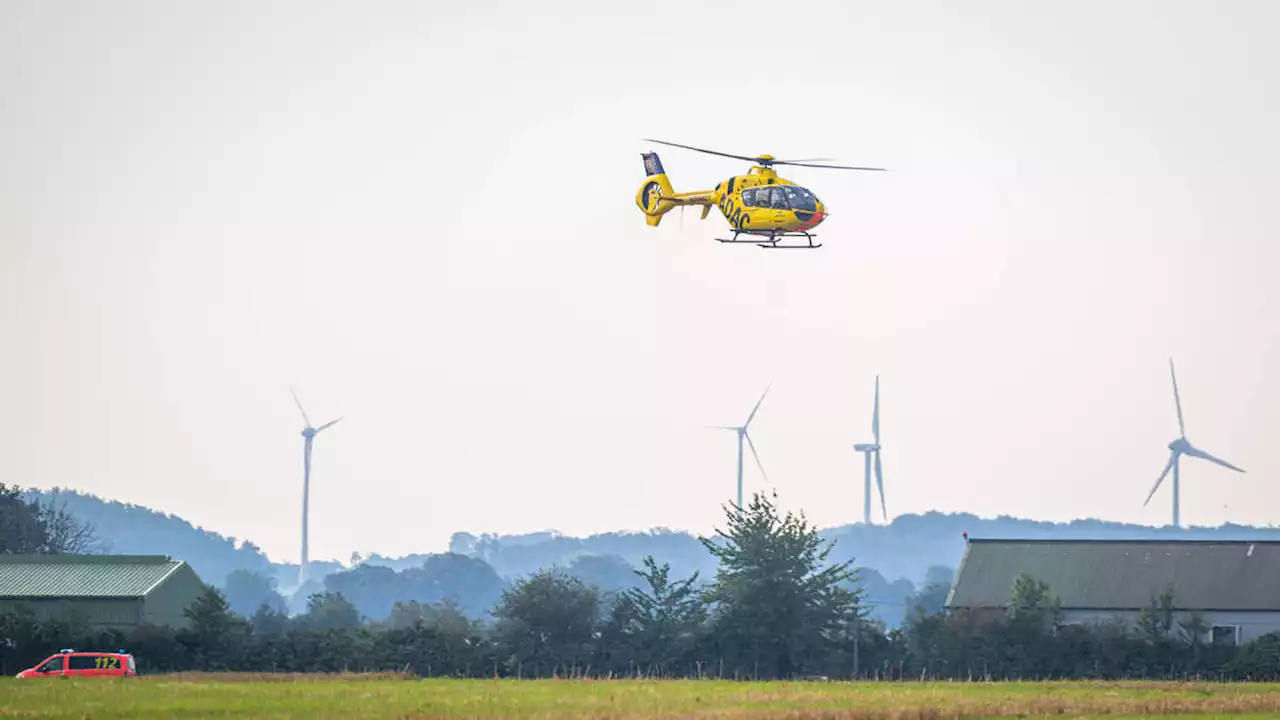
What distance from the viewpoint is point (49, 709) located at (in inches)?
2386

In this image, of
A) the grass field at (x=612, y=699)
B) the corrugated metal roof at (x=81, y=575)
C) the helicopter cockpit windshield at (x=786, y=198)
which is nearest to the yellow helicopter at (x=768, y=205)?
the helicopter cockpit windshield at (x=786, y=198)

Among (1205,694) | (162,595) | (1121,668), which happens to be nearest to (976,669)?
(1121,668)

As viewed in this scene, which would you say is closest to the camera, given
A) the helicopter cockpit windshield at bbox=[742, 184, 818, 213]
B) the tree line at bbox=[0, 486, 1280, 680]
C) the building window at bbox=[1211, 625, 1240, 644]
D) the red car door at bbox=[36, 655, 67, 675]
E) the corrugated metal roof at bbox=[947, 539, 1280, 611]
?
the red car door at bbox=[36, 655, 67, 675]

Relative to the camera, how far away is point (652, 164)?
106 metres

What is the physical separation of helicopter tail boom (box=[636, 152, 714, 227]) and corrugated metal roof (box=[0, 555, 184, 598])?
28.0 meters

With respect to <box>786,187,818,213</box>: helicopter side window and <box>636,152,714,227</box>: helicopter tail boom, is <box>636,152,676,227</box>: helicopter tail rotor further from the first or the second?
<box>786,187,818,213</box>: helicopter side window

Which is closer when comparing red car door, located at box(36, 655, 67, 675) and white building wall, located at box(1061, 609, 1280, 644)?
red car door, located at box(36, 655, 67, 675)

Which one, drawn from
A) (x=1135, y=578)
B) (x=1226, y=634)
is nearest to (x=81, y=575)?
(x=1135, y=578)

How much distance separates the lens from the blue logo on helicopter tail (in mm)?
105875

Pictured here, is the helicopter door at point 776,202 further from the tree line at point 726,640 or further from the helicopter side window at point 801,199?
the tree line at point 726,640

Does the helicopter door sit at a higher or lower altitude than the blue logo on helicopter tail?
lower

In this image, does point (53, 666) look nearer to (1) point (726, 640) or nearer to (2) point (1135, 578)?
(1) point (726, 640)

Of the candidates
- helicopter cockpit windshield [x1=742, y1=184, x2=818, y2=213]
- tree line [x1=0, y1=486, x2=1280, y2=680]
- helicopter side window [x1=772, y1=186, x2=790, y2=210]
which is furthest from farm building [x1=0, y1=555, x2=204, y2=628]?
helicopter side window [x1=772, y1=186, x2=790, y2=210]

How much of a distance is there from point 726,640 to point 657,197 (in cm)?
2050
